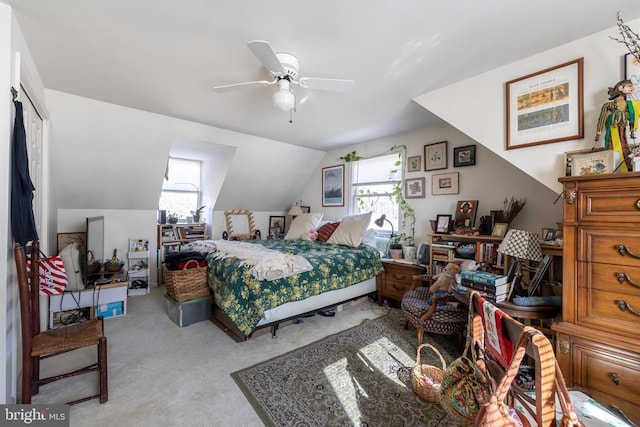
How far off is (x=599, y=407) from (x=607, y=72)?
1859mm

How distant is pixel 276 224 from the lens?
5.54m

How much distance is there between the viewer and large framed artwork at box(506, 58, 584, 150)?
172 centimetres

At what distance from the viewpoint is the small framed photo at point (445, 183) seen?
3.18 metres

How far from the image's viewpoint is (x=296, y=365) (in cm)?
208

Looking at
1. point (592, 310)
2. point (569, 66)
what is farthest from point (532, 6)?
point (592, 310)

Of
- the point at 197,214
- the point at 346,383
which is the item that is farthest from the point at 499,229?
the point at 197,214

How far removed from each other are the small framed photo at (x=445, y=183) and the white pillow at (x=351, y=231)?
909 millimetres

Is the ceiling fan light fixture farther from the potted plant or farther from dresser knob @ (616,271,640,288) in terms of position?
the potted plant

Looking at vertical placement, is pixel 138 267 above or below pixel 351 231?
below

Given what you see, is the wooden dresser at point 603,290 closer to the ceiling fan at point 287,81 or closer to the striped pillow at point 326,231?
the ceiling fan at point 287,81

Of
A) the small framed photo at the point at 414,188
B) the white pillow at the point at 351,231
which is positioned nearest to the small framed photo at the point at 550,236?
the small framed photo at the point at 414,188

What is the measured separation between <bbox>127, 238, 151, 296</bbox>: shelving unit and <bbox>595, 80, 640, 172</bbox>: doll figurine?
5.02 metres

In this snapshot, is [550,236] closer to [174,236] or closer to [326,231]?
[326,231]

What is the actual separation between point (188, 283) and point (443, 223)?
117 inches
